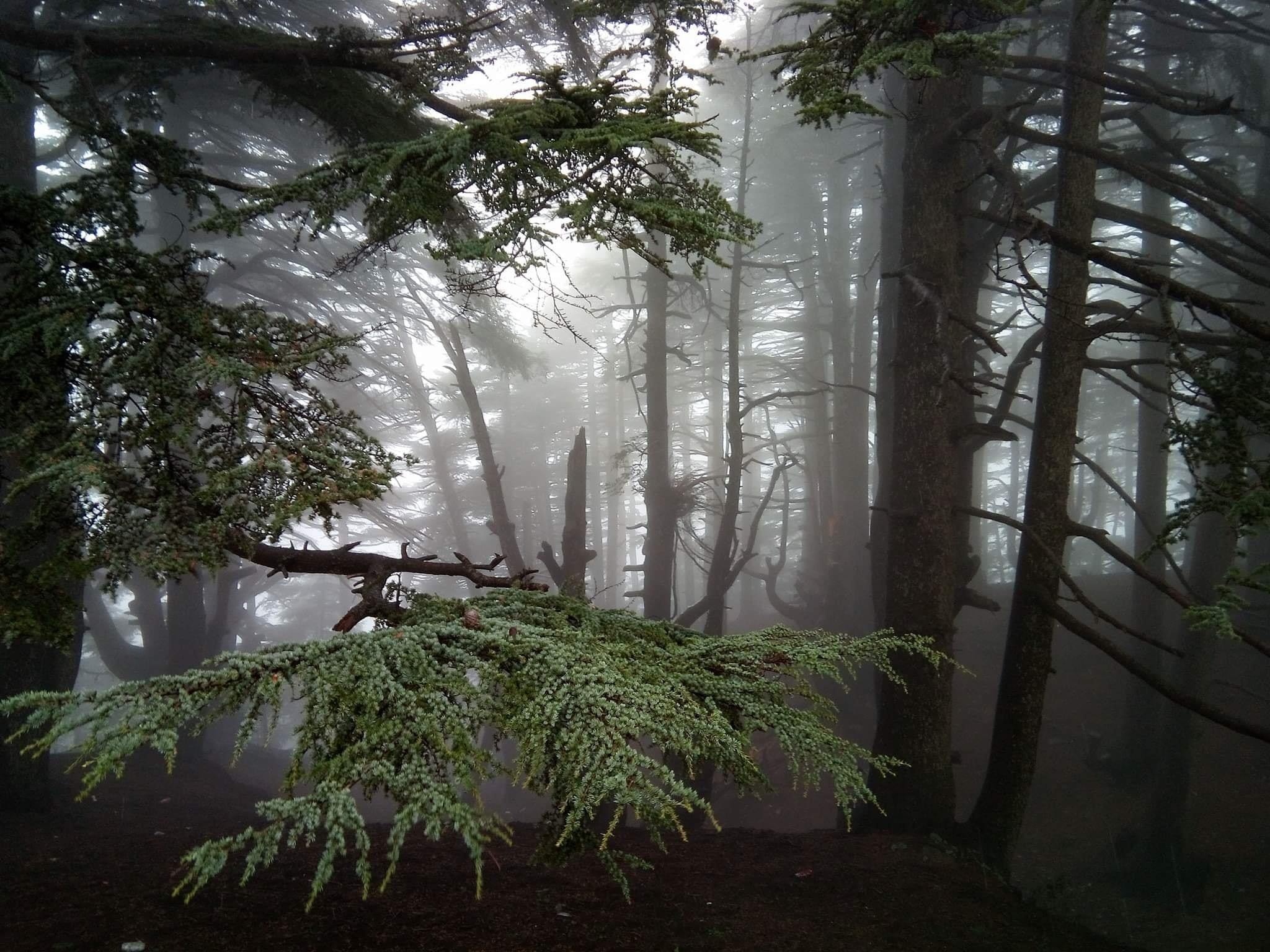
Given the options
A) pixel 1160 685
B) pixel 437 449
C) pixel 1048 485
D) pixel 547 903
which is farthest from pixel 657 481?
pixel 437 449

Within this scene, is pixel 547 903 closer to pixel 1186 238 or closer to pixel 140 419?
pixel 140 419

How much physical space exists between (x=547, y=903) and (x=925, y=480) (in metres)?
5.21

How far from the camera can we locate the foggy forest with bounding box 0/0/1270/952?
7.54 feet

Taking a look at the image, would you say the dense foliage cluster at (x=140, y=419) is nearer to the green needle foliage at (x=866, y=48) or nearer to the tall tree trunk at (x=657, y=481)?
the green needle foliage at (x=866, y=48)

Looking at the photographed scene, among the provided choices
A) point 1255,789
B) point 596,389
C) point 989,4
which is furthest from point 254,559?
point 596,389

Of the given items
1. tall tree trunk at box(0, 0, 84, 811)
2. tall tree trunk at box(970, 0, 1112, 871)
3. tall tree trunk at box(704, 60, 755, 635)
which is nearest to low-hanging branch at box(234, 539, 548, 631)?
tall tree trunk at box(970, 0, 1112, 871)

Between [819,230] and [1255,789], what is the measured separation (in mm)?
17793

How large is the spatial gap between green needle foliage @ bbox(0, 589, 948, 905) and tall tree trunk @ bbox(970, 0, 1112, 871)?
4.78m

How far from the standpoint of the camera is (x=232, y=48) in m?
4.51

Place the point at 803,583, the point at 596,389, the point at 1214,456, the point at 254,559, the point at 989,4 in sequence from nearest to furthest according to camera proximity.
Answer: the point at 254,559 < the point at 989,4 < the point at 1214,456 < the point at 803,583 < the point at 596,389

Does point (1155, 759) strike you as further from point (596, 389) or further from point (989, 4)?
point (596, 389)

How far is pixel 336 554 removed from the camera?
3.46 m

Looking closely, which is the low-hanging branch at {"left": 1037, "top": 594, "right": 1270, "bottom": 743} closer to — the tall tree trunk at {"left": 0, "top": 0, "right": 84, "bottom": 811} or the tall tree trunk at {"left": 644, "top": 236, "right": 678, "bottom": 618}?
the tall tree trunk at {"left": 644, "top": 236, "right": 678, "bottom": 618}

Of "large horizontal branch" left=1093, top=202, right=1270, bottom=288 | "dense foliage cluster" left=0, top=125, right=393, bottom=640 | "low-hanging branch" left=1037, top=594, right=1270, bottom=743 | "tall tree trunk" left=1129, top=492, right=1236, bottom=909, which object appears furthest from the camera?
"tall tree trunk" left=1129, top=492, right=1236, bottom=909
